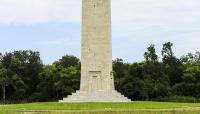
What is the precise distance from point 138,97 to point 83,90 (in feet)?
56.5

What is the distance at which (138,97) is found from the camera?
277ft

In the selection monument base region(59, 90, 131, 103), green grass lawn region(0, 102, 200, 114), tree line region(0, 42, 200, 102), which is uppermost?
tree line region(0, 42, 200, 102)

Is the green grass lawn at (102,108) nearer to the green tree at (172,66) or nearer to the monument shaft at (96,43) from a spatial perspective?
the monument shaft at (96,43)

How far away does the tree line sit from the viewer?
8594cm

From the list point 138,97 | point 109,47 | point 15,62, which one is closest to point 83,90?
point 109,47

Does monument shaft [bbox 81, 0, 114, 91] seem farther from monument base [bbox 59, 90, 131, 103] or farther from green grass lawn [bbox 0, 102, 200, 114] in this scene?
green grass lawn [bbox 0, 102, 200, 114]

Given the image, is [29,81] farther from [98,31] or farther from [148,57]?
[98,31]

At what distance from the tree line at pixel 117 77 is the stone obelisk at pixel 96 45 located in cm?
1524

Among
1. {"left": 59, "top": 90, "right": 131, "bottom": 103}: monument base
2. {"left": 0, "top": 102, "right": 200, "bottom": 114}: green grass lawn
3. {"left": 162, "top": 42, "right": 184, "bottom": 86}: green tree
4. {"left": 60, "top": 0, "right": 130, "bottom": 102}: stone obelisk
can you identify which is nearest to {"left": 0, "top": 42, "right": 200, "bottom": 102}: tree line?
{"left": 162, "top": 42, "right": 184, "bottom": 86}: green tree

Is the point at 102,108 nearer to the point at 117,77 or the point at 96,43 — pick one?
the point at 96,43

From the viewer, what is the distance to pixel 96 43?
2739 inches

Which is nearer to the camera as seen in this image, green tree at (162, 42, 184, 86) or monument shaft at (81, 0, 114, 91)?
monument shaft at (81, 0, 114, 91)

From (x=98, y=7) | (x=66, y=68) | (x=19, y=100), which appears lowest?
(x=19, y=100)

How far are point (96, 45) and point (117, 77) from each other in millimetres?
24824
